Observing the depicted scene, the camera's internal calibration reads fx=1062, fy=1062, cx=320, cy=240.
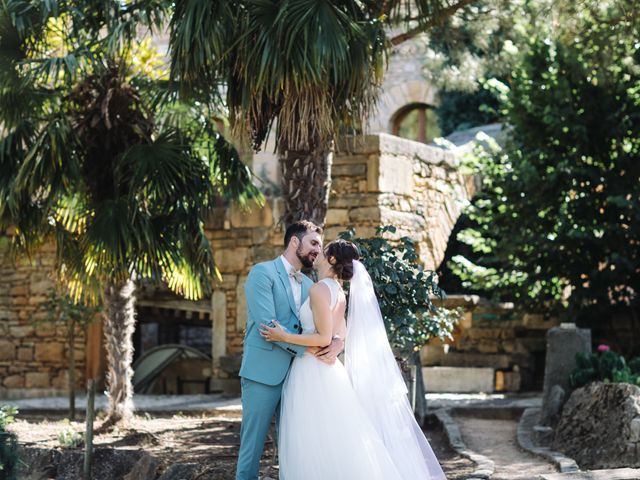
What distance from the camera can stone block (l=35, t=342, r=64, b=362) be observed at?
15.2m

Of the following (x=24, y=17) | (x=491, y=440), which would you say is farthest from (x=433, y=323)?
(x=24, y=17)

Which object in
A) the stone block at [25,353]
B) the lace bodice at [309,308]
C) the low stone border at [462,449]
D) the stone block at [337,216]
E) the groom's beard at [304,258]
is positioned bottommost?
the low stone border at [462,449]

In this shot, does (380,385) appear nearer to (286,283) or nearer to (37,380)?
(286,283)

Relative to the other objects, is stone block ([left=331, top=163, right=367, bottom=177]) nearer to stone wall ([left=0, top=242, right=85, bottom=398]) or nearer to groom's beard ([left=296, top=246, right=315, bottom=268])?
stone wall ([left=0, top=242, right=85, bottom=398])

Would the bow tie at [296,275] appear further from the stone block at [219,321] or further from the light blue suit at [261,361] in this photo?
the stone block at [219,321]

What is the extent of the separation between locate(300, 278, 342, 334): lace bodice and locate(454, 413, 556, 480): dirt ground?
2.15 metres

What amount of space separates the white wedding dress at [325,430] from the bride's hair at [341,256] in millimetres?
97

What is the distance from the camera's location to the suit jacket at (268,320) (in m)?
5.62

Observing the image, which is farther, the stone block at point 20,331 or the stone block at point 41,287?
the stone block at point 20,331

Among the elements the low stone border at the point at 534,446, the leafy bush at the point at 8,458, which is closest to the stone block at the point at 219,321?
the low stone border at the point at 534,446

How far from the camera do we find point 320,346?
561 cm

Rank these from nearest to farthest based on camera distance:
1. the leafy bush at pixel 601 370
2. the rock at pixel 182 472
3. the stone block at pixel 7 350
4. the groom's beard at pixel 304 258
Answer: the groom's beard at pixel 304 258 → the rock at pixel 182 472 → the leafy bush at pixel 601 370 → the stone block at pixel 7 350

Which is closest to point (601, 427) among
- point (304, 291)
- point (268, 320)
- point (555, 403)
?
point (555, 403)

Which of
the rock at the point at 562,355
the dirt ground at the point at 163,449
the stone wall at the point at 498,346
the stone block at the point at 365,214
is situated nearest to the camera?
the dirt ground at the point at 163,449
